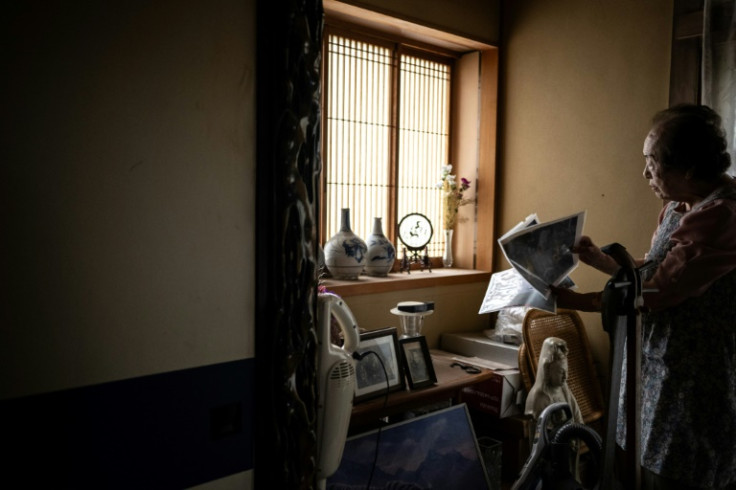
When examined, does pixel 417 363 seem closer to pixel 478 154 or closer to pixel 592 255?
pixel 592 255

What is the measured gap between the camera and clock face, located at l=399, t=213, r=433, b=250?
10.8ft

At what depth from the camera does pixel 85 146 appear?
1.03 metres

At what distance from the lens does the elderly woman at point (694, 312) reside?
1.48 meters

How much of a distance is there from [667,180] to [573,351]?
162 cm

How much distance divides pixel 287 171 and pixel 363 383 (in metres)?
1.14

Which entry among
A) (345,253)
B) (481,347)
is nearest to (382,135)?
(345,253)

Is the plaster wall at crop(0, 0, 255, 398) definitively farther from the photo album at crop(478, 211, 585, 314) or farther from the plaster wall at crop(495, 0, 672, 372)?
the plaster wall at crop(495, 0, 672, 372)

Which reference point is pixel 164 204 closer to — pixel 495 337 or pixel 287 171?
pixel 287 171

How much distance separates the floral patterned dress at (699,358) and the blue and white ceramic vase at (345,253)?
59.3 inches

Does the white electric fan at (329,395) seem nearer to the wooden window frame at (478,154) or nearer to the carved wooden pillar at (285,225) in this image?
the carved wooden pillar at (285,225)

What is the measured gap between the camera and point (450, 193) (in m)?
3.52

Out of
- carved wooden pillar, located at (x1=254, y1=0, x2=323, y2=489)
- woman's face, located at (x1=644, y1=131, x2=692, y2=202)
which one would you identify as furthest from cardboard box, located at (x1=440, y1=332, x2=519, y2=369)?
carved wooden pillar, located at (x1=254, y1=0, x2=323, y2=489)

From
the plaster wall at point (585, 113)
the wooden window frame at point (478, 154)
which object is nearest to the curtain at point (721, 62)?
A: the plaster wall at point (585, 113)

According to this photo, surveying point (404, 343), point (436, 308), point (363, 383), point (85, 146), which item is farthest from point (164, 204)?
point (436, 308)
